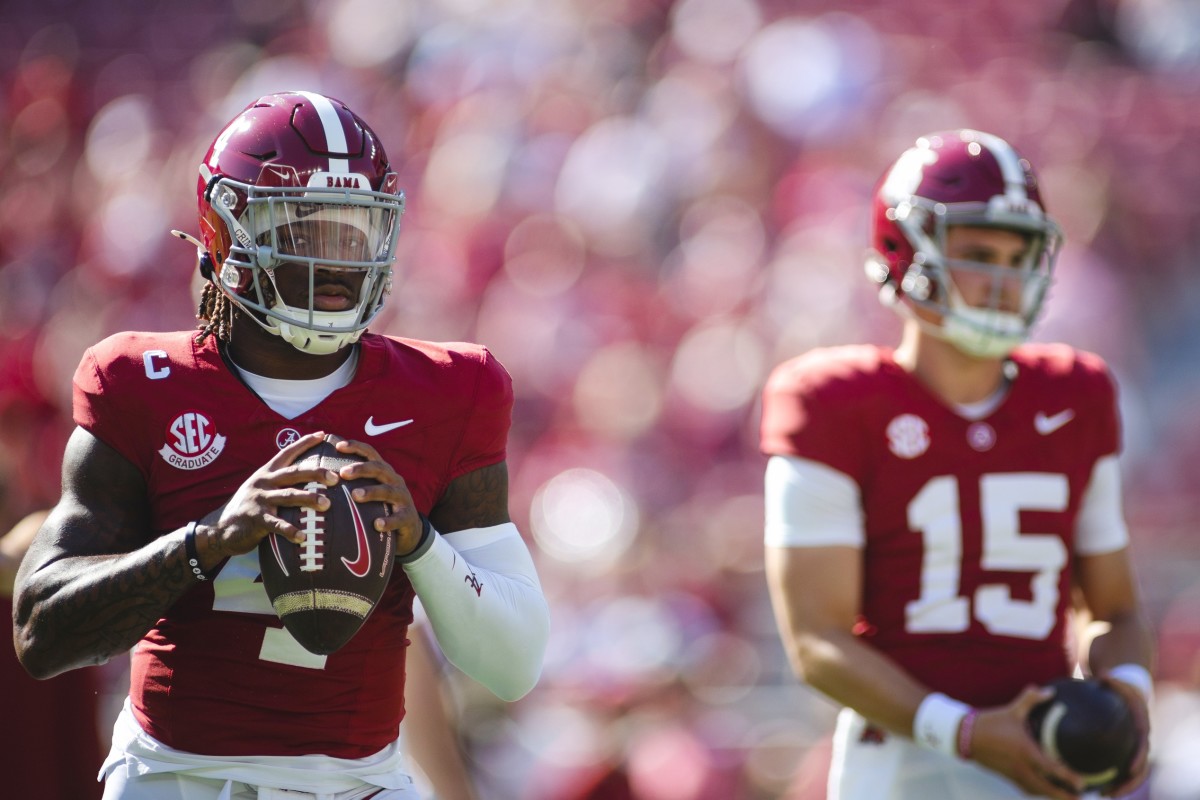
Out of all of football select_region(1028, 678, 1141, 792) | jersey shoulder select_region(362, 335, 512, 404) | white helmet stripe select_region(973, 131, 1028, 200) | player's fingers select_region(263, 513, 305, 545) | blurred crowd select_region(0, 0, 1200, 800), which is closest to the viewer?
player's fingers select_region(263, 513, 305, 545)

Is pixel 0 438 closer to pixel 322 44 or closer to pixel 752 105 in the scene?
pixel 752 105

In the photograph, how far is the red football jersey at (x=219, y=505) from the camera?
2.03 metres

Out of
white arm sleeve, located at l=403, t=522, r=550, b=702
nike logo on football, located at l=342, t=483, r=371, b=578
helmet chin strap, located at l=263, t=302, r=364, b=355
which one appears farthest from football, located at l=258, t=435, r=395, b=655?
helmet chin strap, located at l=263, t=302, r=364, b=355

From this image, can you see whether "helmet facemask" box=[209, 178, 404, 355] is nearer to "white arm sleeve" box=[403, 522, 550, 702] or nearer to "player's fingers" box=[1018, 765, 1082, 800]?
"white arm sleeve" box=[403, 522, 550, 702]

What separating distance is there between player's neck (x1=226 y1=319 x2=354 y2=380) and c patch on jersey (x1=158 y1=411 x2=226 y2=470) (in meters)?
0.14

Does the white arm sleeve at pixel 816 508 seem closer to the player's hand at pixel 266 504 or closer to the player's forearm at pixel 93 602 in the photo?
the player's hand at pixel 266 504

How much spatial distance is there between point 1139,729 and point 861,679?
0.48m

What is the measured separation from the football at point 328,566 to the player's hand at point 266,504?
0.02 meters

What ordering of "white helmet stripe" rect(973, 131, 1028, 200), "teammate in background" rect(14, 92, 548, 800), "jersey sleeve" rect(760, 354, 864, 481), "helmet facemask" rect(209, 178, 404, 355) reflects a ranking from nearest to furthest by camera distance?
"teammate in background" rect(14, 92, 548, 800) < "helmet facemask" rect(209, 178, 404, 355) < "jersey sleeve" rect(760, 354, 864, 481) < "white helmet stripe" rect(973, 131, 1028, 200)

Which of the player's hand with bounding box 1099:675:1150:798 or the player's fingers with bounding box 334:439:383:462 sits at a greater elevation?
the player's fingers with bounding box 334:439:383:462

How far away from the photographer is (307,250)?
83.2 inches

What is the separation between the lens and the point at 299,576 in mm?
1869

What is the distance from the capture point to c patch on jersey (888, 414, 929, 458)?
2682 mm

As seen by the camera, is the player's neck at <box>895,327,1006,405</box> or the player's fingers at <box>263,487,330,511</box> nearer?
the player's fingers at <box>263,487,330,511</box>
